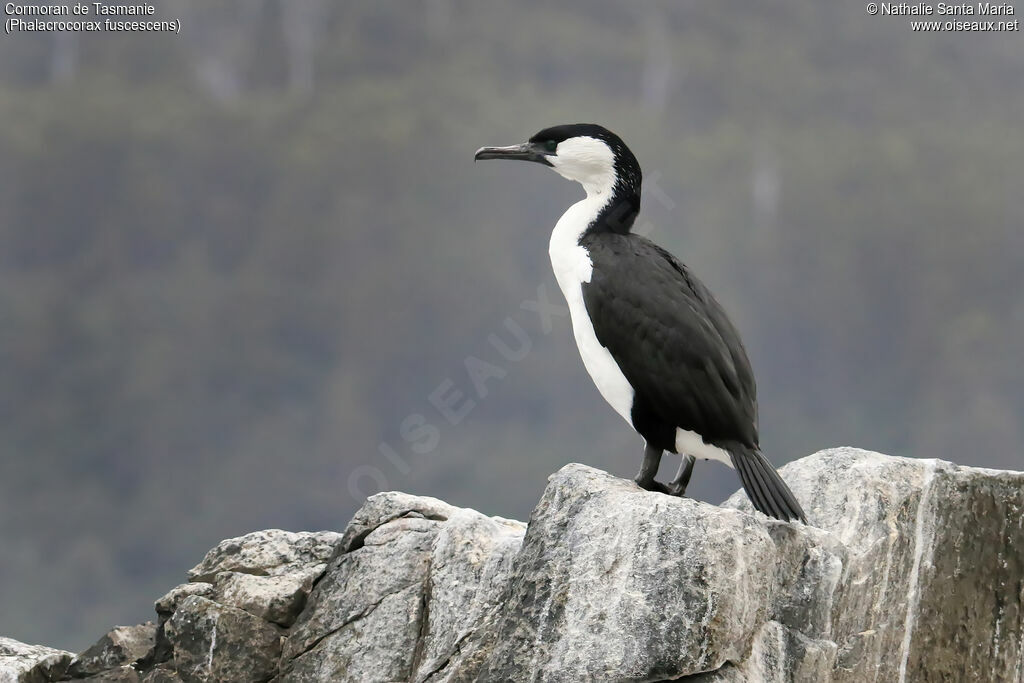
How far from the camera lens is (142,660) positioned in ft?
24.2

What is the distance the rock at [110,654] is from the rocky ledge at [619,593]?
1cm

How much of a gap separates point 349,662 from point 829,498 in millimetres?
2953

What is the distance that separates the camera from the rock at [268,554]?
301 inches

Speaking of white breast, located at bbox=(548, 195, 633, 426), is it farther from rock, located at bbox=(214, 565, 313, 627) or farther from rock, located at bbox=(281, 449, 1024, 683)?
rock, located at bbox=(214, 565, 313, 627)

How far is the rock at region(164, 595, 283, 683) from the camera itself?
7.11m

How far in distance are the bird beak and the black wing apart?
3.56ft

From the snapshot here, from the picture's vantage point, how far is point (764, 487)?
229 inches

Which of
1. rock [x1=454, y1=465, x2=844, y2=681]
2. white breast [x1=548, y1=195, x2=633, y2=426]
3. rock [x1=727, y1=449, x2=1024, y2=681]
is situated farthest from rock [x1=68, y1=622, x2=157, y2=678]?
rock [x1=727, y1=449, x2=1024, y2=681]

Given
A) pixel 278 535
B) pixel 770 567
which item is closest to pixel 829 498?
→ pixel 770 567

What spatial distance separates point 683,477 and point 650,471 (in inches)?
14.7


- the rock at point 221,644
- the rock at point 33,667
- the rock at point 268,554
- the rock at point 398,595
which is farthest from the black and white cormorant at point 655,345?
the rock at point 33,667

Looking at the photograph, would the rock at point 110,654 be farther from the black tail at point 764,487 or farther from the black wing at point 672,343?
the black tail at point 764,487

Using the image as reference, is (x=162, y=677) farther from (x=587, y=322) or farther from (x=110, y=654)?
(x=587, y=322)

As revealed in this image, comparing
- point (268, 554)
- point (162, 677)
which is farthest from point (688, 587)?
point (162, 677)
